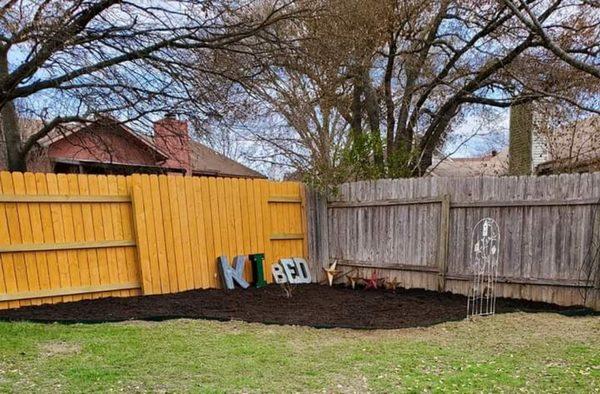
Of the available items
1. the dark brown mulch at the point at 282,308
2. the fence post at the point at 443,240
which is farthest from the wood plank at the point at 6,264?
the fence post at the point at 443,240

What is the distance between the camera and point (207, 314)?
4.82m

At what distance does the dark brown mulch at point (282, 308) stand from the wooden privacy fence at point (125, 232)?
0.25 m

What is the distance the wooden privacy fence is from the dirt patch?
1428mm

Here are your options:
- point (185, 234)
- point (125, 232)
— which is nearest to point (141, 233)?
point (125, 232)

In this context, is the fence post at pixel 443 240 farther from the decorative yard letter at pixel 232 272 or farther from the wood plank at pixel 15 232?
the wood plank at pixel 15 232

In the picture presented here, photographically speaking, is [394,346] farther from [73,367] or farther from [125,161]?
[125,161]

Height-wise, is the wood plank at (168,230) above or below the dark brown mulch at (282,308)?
above

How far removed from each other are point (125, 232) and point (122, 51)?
2209 mm

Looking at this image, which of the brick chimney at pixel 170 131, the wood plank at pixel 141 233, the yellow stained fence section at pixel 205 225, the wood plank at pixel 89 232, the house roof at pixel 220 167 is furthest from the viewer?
the house roof at pixel 220 167

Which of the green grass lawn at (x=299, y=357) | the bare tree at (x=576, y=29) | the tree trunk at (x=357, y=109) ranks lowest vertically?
the green grass lawn at (x=299, y=357)

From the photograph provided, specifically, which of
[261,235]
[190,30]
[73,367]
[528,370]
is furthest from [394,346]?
[190,30]

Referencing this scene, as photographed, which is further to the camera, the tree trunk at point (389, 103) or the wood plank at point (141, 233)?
the tree trunk at point (389, 103)

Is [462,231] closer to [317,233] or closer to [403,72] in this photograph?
[317,233]

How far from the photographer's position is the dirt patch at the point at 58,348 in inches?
135
